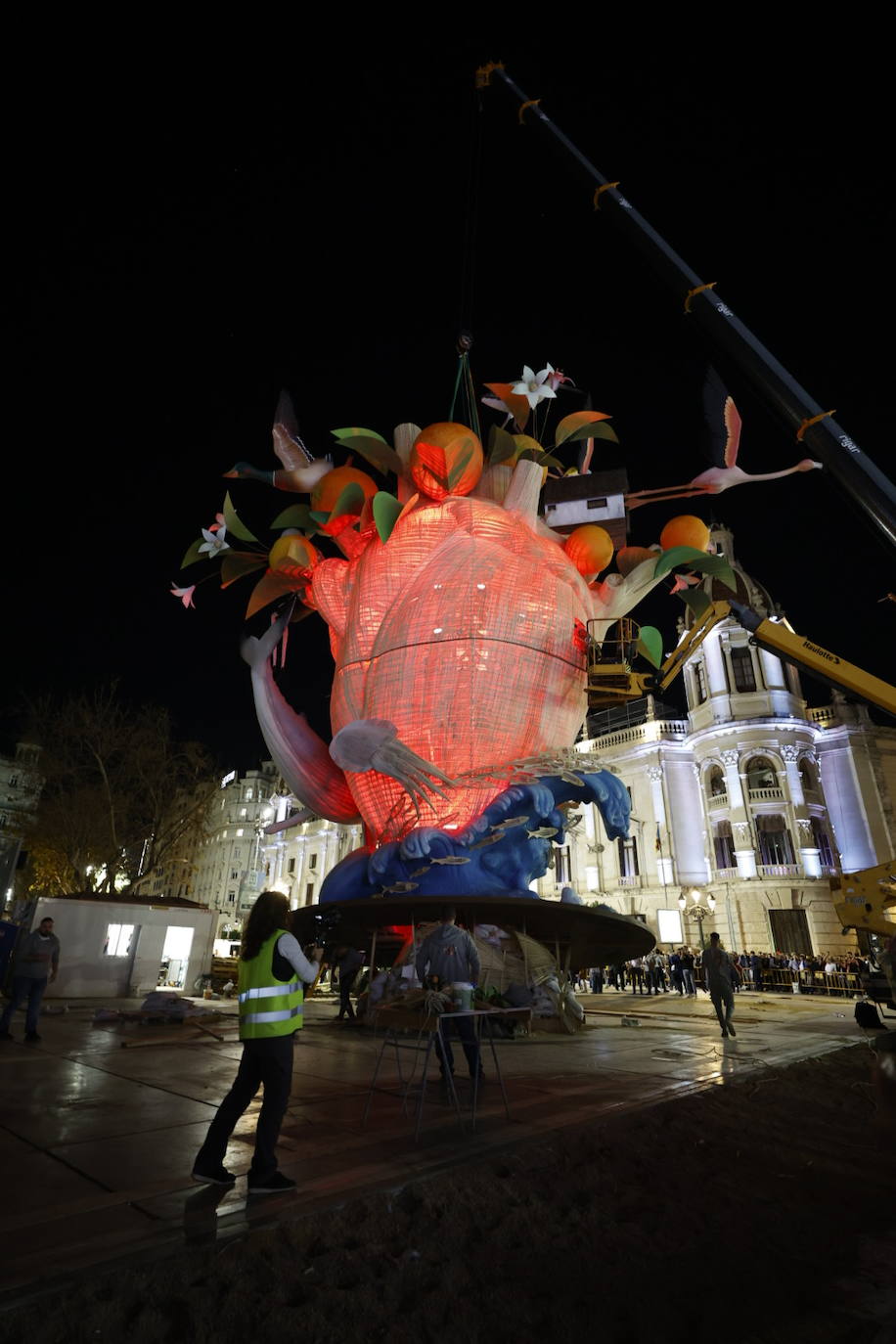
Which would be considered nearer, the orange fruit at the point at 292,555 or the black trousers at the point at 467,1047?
the black trousers at the point at 467,1047

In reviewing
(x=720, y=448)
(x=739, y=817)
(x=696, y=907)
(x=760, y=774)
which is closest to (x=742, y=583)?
(x=760, y=774)

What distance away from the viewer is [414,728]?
13.0m

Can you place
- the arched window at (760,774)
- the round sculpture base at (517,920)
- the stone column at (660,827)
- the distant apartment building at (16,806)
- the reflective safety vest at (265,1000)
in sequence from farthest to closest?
the stone column at (660,827), the arched window at (760,774), the distant apartment building at (16,806), the round sculpture base at (517,920), the reflective safety vest at (265,1000)

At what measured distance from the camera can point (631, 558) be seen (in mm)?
16234

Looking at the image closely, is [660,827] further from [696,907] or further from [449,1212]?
[449,1212]

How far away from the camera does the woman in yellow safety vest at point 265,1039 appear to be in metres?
3.55

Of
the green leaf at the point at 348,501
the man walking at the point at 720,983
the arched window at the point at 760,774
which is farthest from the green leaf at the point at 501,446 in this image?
the arched window at the point at 760,774

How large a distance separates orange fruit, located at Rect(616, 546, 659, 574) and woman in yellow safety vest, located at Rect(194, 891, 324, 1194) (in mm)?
13526

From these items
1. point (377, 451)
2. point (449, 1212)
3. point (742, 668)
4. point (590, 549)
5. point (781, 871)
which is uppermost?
point (742, 668)

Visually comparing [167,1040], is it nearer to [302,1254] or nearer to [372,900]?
[372,900]

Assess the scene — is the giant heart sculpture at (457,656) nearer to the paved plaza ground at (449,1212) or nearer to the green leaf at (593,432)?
the green leaf at (593,432)

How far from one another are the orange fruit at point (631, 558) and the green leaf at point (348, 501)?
6228 mm

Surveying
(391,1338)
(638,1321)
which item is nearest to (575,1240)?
(638,1321)

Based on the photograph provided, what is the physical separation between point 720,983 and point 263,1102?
943 cm
